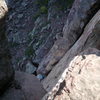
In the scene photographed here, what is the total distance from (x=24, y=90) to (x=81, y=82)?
2524 millimetres

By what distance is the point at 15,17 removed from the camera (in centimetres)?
1909

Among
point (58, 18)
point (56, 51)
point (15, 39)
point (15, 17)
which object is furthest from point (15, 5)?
point (56, 51)

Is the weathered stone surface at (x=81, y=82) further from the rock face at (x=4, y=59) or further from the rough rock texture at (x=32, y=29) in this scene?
the rough rock texture at (x=32, y=29)

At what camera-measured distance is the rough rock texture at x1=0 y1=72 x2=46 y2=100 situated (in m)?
7.02

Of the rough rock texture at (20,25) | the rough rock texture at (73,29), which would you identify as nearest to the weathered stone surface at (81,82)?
the rough rock texture at (73,29)

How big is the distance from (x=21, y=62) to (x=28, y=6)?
4.74 meters

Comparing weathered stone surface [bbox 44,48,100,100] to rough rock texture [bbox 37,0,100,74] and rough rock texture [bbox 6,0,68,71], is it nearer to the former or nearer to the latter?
rough rock texture [bbox 37,0,100,74]

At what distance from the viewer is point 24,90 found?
728 cm

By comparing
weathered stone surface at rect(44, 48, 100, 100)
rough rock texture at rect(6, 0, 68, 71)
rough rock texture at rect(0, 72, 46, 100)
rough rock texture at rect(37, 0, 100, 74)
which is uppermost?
weathered stone surface at rect(44, 48, 100, 100)

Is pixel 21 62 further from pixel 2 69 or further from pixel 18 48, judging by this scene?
pixel 2 69

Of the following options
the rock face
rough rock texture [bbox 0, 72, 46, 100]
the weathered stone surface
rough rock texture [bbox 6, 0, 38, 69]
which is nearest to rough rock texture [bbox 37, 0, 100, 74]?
rough rock texture [bbox 6, 0, 38, 69]

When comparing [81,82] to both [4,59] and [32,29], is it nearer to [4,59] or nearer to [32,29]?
[4,59]

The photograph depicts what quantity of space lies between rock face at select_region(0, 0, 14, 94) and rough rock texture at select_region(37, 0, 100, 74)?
5.29m

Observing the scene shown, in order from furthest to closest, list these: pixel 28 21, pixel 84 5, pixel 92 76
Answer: pixel 28 21 < pixel 84 5 < pixel 92 76
